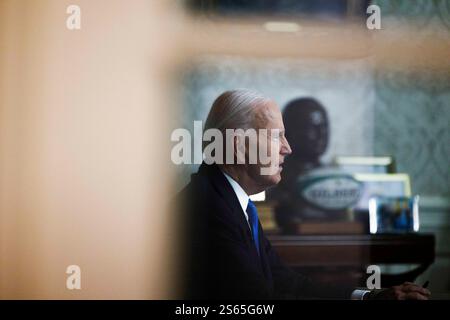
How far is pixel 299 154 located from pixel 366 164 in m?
0.15

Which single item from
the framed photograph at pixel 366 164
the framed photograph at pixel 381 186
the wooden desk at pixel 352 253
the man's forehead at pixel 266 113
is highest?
the man's forehead at pixel 266 113

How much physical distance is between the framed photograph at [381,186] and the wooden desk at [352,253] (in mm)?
103

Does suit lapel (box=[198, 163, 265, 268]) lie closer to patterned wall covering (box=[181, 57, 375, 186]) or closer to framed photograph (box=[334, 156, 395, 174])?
patterned wall covering (box=[181, 57, 375, 186])

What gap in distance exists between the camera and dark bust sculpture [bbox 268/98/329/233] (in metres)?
1.47

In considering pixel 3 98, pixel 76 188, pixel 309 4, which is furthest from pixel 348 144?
pixel 3 98

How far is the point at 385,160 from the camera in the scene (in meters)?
1.55

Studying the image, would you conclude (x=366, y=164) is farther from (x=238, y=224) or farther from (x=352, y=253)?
(x=238, y=224)

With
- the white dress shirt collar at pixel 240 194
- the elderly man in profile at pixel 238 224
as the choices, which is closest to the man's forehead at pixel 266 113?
the elderly man in profile at pixel 238 224

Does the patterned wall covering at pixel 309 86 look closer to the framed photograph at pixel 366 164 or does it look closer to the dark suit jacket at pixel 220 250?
the framed photograph at pixel 366 164

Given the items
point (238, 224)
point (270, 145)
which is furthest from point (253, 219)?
point (270, 145)

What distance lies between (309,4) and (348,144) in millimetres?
314

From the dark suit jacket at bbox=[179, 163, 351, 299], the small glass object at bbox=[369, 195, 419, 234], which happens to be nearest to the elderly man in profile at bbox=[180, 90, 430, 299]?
the dark suit jacket at bbox=[179, 163, 351, 299]

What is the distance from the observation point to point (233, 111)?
4.69ft

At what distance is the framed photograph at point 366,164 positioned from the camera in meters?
1.54
